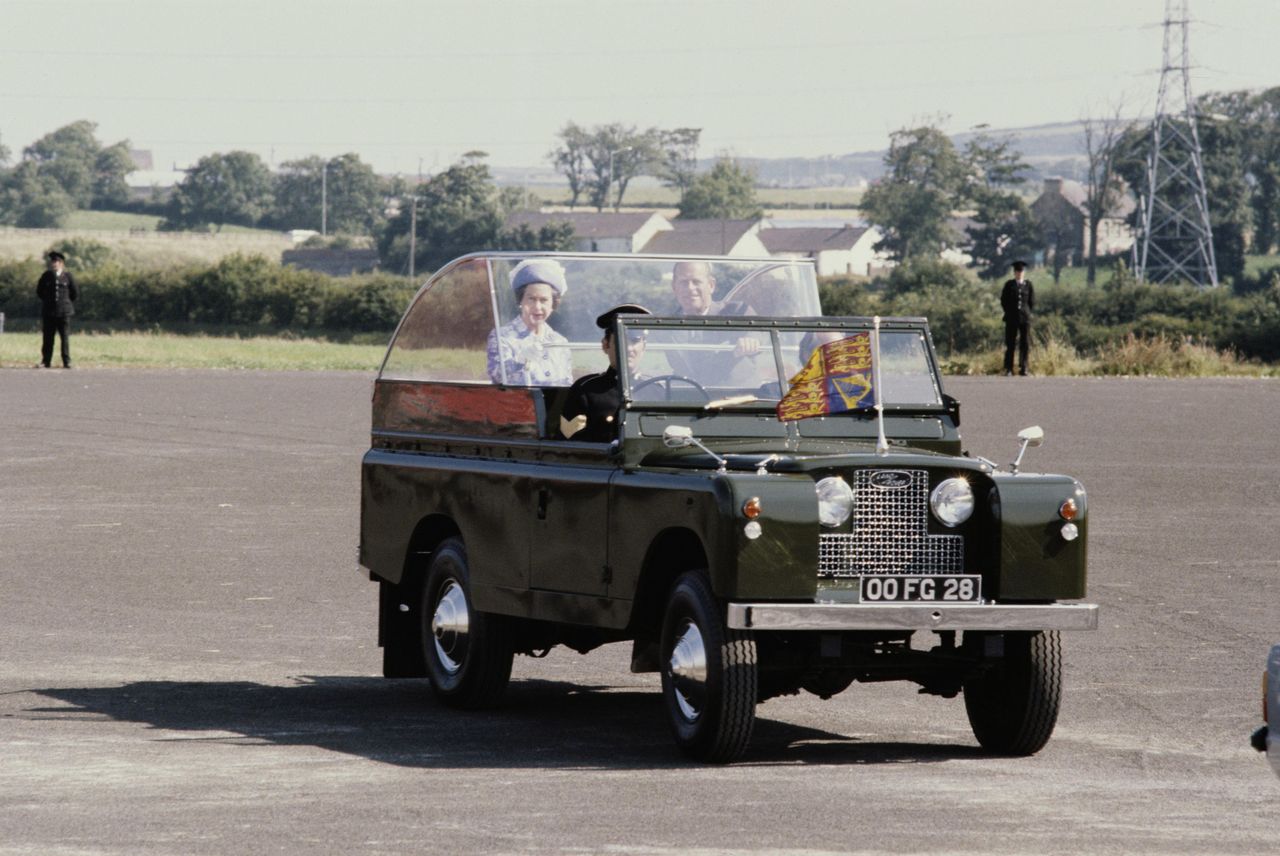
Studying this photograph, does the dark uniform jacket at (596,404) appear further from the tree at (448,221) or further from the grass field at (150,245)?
the tree at (448,221)

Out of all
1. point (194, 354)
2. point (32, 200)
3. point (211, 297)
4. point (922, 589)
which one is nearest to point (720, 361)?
point (922, 589)

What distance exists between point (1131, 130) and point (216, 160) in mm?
86709

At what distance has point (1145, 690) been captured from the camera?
995 centimetres

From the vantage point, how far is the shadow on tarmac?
27.0ft

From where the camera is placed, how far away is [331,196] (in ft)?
634

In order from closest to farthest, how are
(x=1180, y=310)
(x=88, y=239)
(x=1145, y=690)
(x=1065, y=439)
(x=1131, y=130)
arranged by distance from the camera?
(x=1145, y=690) < (x=1065, y=439) < (x=1180, y=310) < (x=88, y=239) < (x=1131, y=130)

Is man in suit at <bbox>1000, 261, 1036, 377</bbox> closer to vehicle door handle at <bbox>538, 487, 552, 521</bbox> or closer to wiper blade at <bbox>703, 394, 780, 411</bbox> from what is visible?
wiper blade at <bbox>703, 394, 780, 411</bbox>

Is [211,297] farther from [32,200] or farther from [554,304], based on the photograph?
[32,200]

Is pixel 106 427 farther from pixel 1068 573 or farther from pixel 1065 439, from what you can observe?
pixel 1068 573

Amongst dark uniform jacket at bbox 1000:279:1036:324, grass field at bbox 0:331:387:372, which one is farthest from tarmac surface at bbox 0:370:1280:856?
grass field at bbox 0:331:387:372

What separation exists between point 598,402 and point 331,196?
187498 mm

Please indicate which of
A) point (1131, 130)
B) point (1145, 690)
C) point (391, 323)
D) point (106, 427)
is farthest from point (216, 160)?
point (1145, 690)

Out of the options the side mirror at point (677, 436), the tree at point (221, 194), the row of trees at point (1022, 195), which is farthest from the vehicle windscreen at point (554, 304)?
the tree at point (221, 194)

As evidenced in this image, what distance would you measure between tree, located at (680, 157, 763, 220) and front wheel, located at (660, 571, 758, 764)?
177600 millimetres
